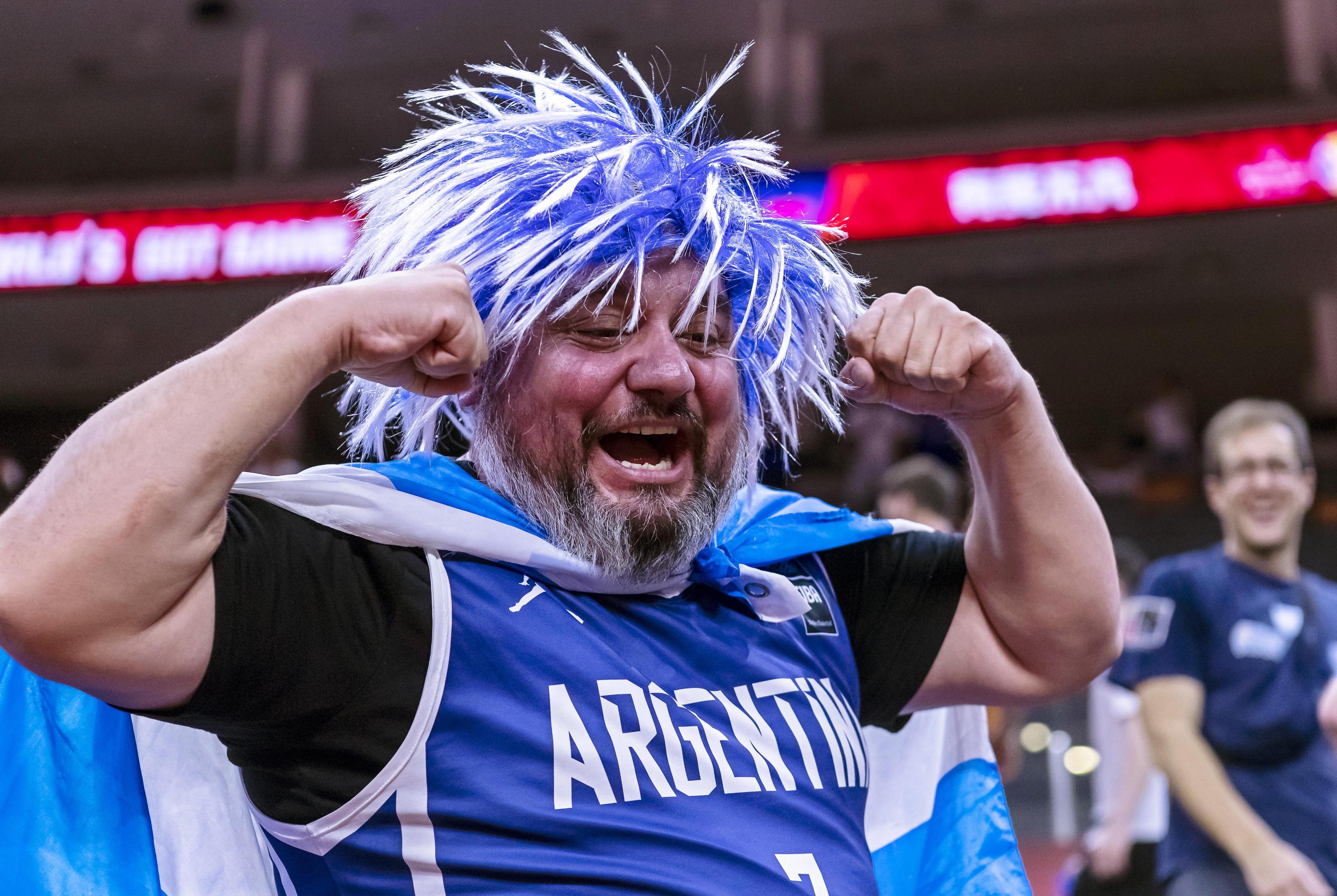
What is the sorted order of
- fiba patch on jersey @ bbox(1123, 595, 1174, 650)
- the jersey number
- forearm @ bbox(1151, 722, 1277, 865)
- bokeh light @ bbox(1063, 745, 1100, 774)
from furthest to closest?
1. bokeh light @ bbox(1063, 745, 1100, 774)
2. fiba patch on jersey @ bbox(1123, 595, 1174, 650)
3. forearm @ bbox(1151, 722, 1277, 865)
4. the jersey number

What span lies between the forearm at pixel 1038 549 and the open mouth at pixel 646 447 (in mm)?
304

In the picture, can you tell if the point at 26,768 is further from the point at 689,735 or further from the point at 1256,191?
the point at 1256,191

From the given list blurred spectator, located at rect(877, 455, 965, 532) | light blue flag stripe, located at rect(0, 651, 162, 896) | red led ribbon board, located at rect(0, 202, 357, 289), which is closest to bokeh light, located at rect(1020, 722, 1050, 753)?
blurred spectator, located at rect(877, 455, 965, 532)

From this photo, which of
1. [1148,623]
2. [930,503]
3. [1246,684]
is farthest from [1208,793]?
[930,503]

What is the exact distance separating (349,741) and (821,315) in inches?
28.3

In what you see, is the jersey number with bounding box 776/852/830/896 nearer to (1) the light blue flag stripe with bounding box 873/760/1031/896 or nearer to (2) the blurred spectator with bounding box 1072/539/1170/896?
(1) the light blue flag stripe with bounding box 873/760/1031/896

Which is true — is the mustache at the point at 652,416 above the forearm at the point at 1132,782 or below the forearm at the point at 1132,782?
above

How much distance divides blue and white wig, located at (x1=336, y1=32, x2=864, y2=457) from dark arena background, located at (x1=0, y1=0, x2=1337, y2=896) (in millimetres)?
3975

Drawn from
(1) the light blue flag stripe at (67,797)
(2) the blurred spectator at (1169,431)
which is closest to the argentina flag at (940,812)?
(1) the light blue flag stripe at (67,797)

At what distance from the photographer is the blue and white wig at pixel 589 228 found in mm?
1290

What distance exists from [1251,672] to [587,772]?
74.0 inches

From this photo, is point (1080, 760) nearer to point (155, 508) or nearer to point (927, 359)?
point (927, 359)

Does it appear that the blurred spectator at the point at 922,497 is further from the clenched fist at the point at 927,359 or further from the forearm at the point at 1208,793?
the clenched fist at the point at 927,359

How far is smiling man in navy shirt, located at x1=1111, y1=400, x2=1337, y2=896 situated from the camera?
2.45 meters
